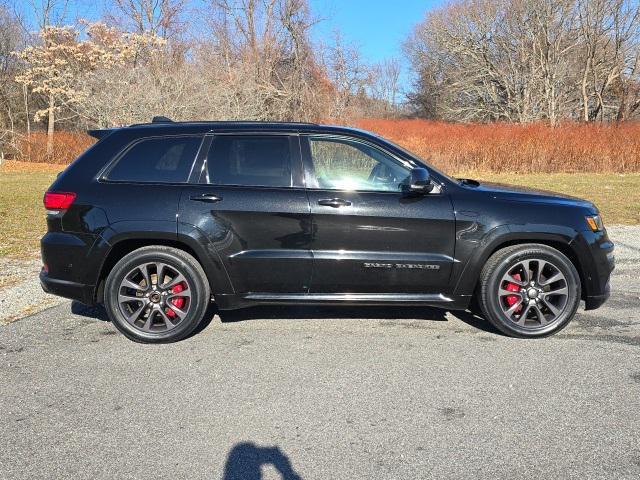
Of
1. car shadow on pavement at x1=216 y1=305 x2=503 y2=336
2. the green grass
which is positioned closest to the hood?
car shadow on pavement at x1=216 y1=305 x2=503 y2=336

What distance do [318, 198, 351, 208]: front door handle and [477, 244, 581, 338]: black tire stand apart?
125 cm

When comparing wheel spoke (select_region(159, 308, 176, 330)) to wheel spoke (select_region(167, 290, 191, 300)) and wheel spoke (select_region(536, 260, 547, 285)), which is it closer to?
wheel spoke (select_region(167, 290, 191, 300))

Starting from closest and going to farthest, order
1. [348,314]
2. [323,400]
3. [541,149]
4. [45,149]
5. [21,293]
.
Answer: [323,400] < [348,314] < [21,293] < [541,149] < [45,149]

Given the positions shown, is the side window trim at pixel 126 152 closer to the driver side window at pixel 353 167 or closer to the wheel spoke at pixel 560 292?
the driver side window at pixel 353 167

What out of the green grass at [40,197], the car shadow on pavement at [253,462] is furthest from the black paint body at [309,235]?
the green grass at [40,197]

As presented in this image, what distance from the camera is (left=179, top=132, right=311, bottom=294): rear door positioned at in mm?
4328

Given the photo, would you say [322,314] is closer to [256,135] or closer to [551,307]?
[256,135]

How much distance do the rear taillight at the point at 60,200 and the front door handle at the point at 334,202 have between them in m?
2.02

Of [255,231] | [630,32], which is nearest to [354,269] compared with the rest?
[255,231]

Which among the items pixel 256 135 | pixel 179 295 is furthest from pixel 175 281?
pixel 256 135

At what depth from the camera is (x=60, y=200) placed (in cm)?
442

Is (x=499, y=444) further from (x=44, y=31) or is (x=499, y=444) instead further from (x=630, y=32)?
(x=630, y=32)

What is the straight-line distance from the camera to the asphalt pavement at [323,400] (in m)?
2.78

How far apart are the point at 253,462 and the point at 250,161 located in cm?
250
